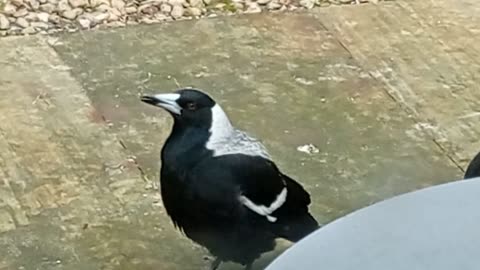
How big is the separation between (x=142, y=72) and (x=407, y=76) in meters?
0.90

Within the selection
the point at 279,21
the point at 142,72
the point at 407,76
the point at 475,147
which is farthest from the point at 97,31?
the point at 475,147

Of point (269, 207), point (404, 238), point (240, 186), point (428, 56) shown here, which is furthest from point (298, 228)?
point (428, 56)

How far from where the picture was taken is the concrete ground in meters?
3.19

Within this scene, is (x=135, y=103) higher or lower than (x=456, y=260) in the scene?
lower

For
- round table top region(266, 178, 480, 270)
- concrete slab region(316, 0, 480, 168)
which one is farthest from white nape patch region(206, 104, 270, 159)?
concrete slab region(316, 0, 480, 168)

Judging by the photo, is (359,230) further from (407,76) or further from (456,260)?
(407,76)

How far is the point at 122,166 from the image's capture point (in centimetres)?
345

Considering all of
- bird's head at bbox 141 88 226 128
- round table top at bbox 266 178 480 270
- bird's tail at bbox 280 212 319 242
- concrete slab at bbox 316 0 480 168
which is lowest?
concrete slab at bbox 316 0 480 168

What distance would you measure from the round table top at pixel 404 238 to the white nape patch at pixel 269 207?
82cm

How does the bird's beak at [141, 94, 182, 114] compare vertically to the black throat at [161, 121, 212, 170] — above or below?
above

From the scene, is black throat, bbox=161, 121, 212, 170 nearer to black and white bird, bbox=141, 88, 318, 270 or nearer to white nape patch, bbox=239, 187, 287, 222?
black and white bird, bbox=141, 88, 318, 270

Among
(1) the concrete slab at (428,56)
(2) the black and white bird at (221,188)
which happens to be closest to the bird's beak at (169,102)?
(2) the black and white bird at (221,188)

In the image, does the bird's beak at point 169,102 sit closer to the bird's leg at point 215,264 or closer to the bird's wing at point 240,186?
the bird's wing at point 240,186

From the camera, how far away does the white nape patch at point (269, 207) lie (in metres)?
2.64
